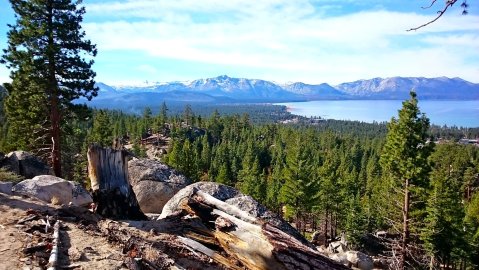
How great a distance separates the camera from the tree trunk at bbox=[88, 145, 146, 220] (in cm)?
958

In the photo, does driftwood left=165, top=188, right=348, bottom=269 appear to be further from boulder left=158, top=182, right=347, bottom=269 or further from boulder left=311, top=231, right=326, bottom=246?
boulder left=311, top=231, right=326, bottom=246

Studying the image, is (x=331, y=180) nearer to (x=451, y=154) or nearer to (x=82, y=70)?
(x=82, y=70)

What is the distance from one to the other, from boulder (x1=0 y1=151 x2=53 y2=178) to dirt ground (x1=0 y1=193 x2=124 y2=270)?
36.3ft

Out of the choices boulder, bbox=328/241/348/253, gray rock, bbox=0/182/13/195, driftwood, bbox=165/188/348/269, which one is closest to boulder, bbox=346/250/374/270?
boulder, bbox=328/241/348/253

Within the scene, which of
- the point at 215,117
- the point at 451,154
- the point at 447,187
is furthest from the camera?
the point at 215,117

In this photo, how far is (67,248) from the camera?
713 cm

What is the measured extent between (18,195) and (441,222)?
107 ft

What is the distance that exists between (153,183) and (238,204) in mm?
8553

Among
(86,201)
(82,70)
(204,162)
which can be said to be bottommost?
(204,162)

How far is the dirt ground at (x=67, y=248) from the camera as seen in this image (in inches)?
254

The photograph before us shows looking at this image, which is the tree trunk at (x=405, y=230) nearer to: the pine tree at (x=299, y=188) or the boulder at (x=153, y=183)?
the boulder at (x=153, y=183)

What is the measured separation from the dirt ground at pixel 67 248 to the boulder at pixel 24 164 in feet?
36.3

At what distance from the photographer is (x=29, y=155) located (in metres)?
20.0

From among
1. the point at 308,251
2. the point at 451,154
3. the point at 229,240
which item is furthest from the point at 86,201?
the point at 451,154
